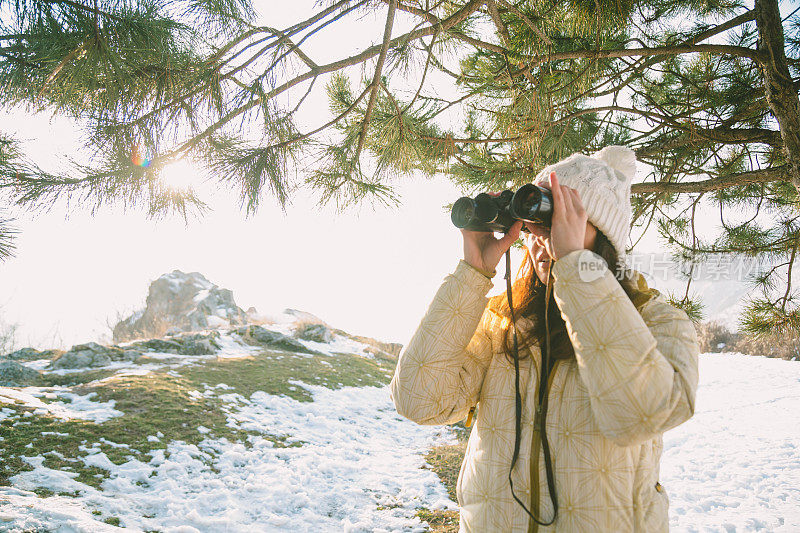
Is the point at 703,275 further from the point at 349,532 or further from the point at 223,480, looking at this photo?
the point at 223,480

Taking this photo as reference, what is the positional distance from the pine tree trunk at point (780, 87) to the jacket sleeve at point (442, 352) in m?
1.80

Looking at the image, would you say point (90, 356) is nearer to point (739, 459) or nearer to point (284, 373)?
point (284, 373)

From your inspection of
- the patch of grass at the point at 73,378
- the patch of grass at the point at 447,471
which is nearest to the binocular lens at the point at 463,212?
the patch of grass at the point at 447,471

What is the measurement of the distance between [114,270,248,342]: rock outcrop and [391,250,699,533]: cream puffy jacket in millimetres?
11124

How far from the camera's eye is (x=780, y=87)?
70.9 inches

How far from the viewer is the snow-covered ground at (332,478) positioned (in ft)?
7.74

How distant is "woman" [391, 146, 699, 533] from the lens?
767 mm

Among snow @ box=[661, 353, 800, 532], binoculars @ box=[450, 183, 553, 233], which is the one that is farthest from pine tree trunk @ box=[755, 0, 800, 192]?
snow @ box=[661, 353, 800, 532]

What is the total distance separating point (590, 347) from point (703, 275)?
10.5 ft

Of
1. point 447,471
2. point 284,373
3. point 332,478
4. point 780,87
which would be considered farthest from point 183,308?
point 780,87

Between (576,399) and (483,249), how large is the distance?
16.4 inches

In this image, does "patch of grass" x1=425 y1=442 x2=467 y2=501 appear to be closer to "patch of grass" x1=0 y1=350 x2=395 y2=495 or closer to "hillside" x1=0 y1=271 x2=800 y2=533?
"hillside" x1=0 y1=271 x2=800 y2=533

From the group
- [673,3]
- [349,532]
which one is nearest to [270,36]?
[673,3]

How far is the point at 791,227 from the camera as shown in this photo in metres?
3.06
